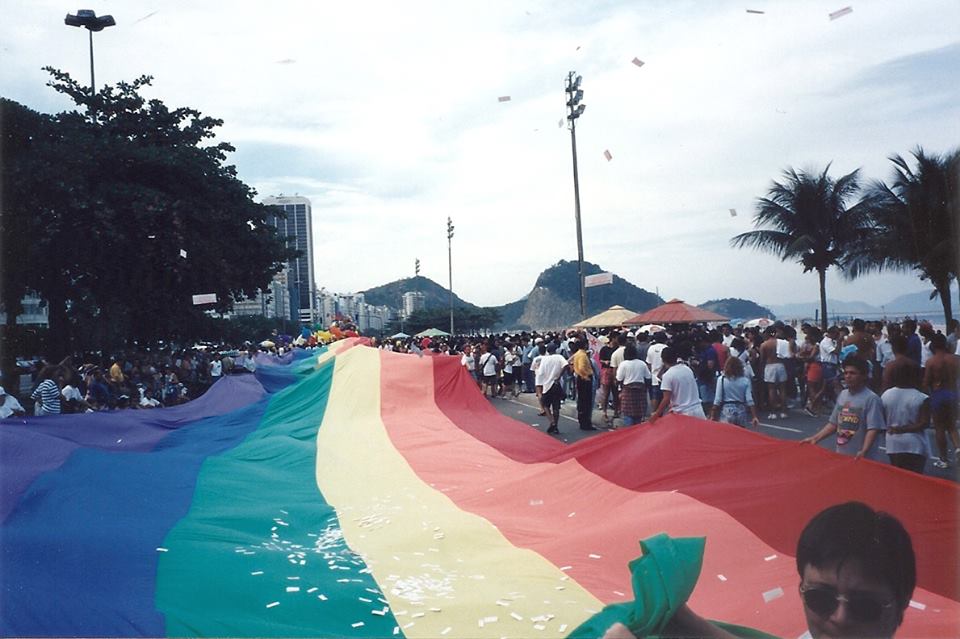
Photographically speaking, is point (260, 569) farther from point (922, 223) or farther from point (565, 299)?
point (565, 299)

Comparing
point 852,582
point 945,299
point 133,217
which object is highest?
point 133,217

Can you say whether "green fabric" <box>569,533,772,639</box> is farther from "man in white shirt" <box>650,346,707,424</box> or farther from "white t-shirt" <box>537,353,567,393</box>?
"white t-shirt" <box>537,353,567,393</box>

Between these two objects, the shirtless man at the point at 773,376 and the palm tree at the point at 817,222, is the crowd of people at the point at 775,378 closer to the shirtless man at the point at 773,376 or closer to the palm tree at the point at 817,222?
the shirtless man at the point at 773,376

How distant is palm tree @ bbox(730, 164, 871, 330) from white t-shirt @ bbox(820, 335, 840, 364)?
8.92 metres

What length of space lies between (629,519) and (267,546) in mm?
2488

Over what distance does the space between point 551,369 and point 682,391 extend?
5389 millimetres

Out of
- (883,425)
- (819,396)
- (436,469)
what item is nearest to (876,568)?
(883,425)

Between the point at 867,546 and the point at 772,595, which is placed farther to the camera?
the point at 772,595

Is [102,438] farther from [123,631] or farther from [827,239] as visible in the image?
[827,239]

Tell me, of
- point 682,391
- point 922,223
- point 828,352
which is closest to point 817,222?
point 922,223

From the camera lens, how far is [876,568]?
2.02m

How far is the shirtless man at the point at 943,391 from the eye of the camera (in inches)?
356

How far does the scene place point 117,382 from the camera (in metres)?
18.1

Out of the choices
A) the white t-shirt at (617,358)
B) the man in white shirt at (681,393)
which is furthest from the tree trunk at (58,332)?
the man in white shirt at (681,393)
